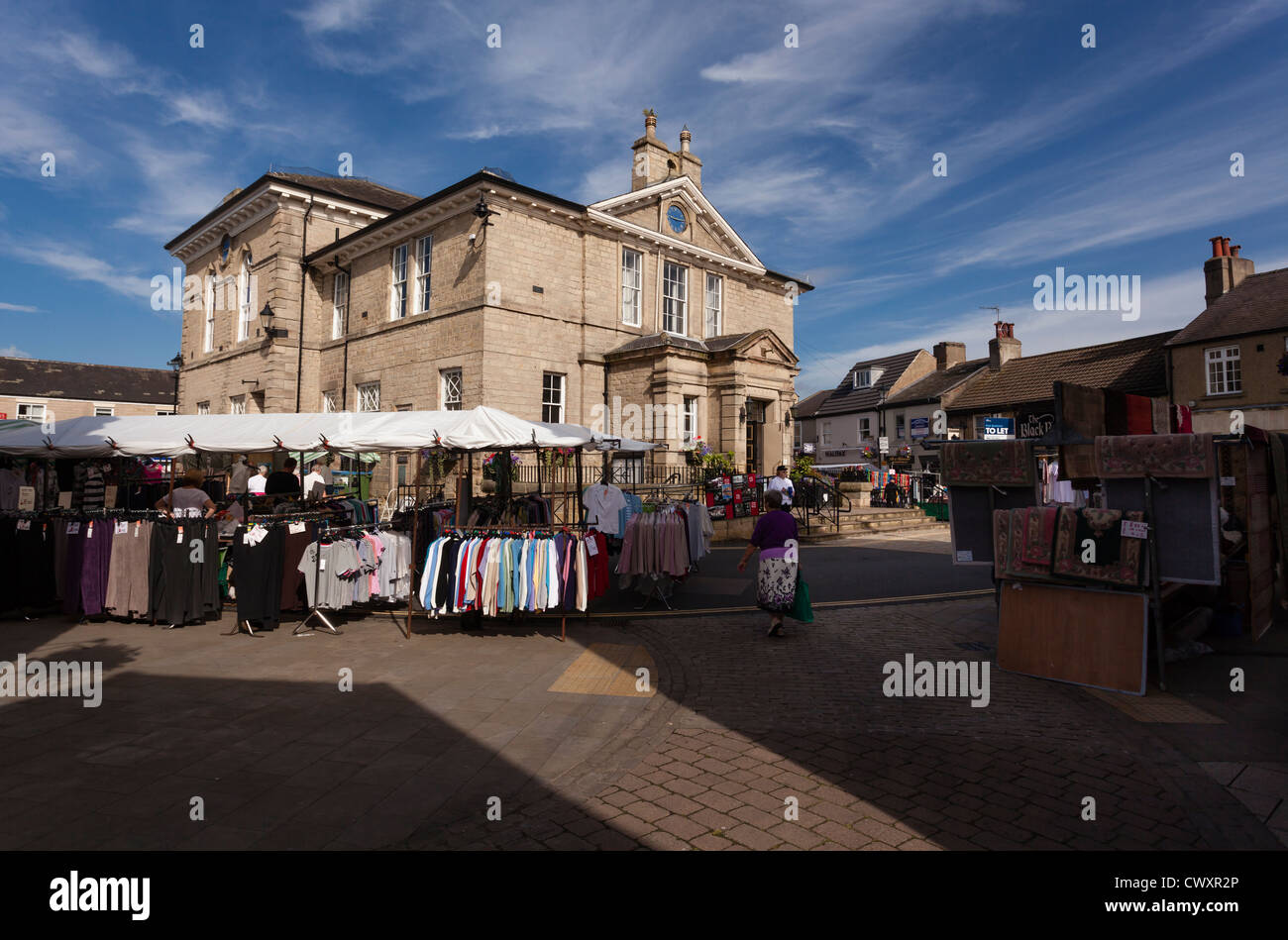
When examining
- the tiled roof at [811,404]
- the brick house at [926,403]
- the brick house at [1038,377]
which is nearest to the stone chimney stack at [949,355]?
the brick house at [926,403]

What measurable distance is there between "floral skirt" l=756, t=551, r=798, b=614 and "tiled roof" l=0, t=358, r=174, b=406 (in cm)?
6303

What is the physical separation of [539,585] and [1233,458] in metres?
9.34

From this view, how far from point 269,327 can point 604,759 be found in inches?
1035

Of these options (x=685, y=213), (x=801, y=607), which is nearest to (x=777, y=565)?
(x=801, y=607)

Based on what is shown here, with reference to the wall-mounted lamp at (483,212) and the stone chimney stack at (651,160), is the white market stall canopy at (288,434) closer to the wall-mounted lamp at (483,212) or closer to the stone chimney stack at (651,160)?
the wall-mounted lamp at (483,212)

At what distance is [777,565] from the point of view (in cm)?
806

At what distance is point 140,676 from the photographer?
6.39 metres

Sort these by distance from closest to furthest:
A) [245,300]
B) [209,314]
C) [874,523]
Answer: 1. [874,523]
2. [245,300]
3. [209,314]

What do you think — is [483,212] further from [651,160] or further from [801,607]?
[801,607]

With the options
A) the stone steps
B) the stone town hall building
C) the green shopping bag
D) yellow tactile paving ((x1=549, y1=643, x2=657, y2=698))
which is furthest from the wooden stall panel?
the stone town hall building

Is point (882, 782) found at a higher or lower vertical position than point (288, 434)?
lower

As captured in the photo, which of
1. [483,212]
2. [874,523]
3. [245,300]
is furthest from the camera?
[245,300]

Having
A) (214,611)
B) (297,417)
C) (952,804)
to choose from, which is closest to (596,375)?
(297,417)
